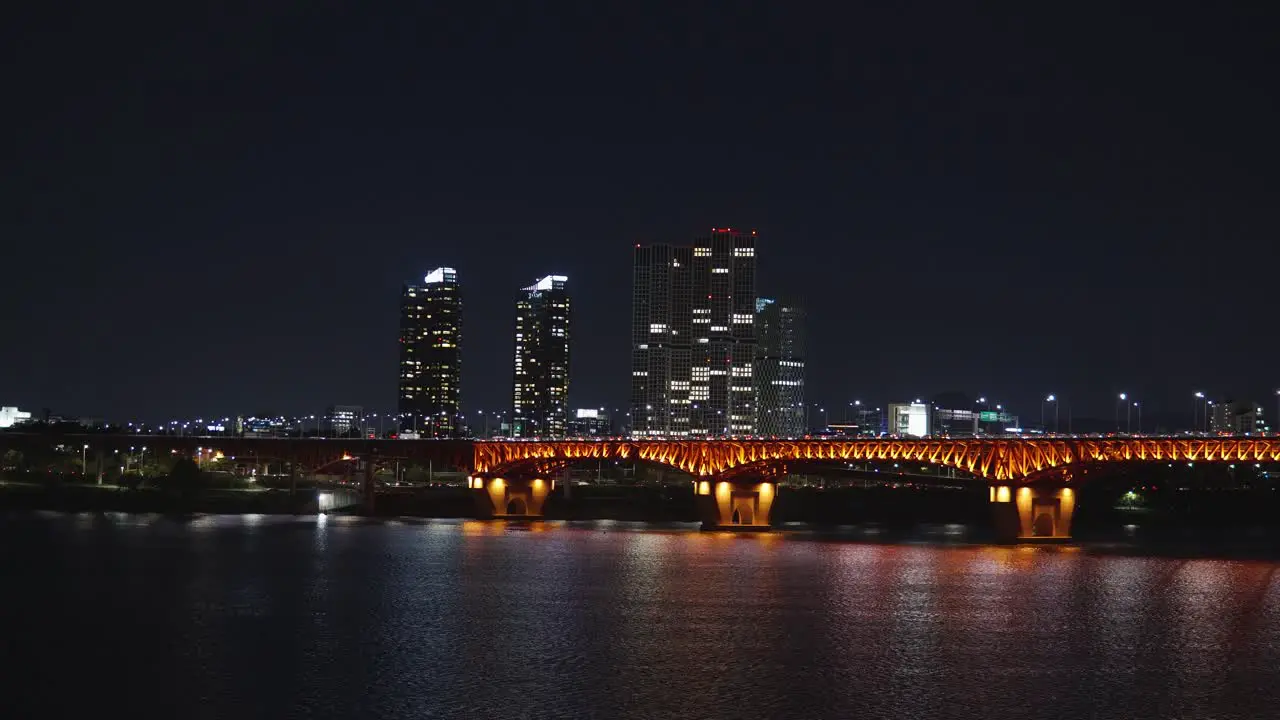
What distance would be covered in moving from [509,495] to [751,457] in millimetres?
32747

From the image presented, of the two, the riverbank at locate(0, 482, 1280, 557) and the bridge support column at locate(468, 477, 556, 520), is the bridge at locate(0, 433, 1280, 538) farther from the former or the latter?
the riverbank at locate(0, 482, 1280, 557)

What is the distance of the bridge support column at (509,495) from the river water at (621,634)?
180 feet

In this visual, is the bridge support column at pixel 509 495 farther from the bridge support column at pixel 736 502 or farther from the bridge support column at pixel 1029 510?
the bridge support column at pixel 1029 510

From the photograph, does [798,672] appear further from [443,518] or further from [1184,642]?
[443,518]

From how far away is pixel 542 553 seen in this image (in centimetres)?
10250

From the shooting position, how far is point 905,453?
13012 cm

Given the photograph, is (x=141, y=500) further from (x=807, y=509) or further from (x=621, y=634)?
(x=621, y=634)

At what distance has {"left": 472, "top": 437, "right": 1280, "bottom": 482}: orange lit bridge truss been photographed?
11519cm

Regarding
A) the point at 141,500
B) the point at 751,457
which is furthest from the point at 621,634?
the point at 141,500

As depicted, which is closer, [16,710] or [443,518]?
[16,710]

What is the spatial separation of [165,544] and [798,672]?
219 ft

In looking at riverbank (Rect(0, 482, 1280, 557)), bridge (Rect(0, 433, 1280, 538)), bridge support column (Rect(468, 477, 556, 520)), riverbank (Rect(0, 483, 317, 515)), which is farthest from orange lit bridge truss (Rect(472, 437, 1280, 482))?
riverbank (Rect(0, 483, 317, 515))

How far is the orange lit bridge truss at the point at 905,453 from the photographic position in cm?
11519

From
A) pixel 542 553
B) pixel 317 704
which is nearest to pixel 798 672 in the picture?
pixel 317 704
